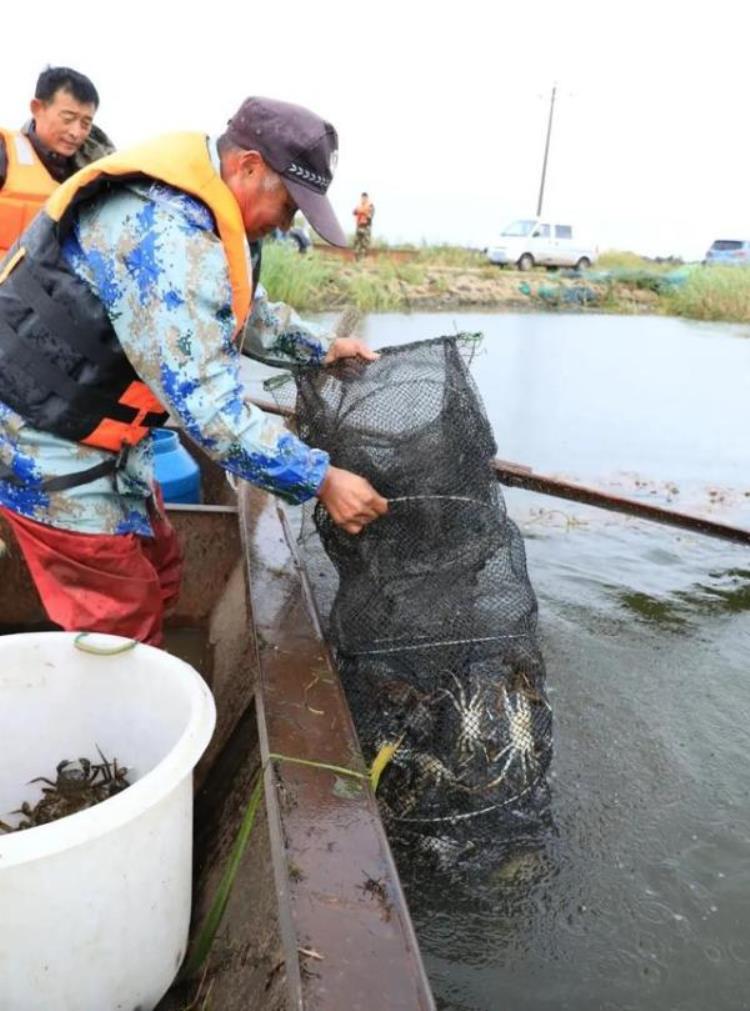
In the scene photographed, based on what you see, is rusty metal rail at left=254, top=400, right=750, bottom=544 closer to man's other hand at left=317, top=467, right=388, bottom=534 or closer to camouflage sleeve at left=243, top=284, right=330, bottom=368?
camouflage sleeve at left=243, top=284, right=330, bottom=368

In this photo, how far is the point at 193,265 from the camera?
2.05 m

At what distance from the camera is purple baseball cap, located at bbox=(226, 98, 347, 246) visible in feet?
7.10

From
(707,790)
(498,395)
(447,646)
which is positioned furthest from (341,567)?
(498,395)

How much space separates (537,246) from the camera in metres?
32.7

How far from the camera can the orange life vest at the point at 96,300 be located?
211 cm

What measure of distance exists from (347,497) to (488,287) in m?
24.5

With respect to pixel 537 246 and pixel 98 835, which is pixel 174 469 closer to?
pixel 98 835

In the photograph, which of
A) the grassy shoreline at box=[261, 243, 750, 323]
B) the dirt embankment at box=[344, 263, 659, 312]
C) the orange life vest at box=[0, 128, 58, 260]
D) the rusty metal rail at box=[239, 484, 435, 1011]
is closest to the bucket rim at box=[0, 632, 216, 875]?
→ the rusty metal rail at box=[239, 484, 435, 1011]

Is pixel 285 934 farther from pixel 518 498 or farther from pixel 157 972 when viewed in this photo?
pixel 518 498

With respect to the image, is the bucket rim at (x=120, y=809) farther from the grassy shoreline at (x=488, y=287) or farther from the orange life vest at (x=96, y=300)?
the grassy shoreline at (x=488, y=287)

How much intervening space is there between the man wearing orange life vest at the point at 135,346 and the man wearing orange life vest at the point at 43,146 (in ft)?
7.60

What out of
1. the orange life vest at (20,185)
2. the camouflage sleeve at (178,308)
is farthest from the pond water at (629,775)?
the orange life vest at (20,185)

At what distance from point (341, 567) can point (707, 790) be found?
1.89 metres

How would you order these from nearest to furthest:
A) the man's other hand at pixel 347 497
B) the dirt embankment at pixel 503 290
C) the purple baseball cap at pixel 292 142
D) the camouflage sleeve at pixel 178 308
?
1. the camouflage sleeve at pixel 178 308
2. the purple baseball cap at pixel 292 142
3. the man's other hand at pixel 347 497
4. the dirt embankment at pixel 503 290
